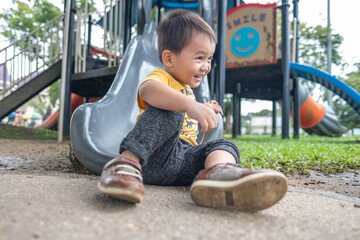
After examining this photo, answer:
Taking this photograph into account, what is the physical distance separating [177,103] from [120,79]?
5.52ft

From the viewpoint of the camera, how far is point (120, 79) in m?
2.63

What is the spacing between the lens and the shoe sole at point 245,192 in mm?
882

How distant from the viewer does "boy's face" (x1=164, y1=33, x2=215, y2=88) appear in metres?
1.27

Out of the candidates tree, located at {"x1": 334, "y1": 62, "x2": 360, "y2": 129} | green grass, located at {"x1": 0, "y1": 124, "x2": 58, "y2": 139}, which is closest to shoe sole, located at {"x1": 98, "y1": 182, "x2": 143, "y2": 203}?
green grass, located at {"x1": 0, "y1": 124, "x2": 58, "y2": 139}

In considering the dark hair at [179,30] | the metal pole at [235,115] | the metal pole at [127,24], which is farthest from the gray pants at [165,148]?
the metal pole at [235,115]

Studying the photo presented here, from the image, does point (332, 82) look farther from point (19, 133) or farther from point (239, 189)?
point (19, 133)

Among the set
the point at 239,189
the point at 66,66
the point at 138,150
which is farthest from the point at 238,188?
the point at 66,66

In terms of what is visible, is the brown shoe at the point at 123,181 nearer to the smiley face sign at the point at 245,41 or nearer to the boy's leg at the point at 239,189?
the boy's leg at the point at 239,189

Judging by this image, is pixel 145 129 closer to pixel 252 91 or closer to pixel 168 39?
pixel 168 39

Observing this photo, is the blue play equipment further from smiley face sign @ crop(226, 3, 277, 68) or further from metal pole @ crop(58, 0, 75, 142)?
metal pole @ crop(58, 0, 75, 142)

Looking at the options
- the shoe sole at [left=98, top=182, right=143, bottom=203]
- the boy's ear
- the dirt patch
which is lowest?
the dirt patch

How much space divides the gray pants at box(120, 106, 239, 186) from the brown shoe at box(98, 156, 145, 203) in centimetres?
7

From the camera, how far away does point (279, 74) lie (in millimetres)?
6582

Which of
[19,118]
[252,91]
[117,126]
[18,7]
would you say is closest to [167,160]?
[117,126]
